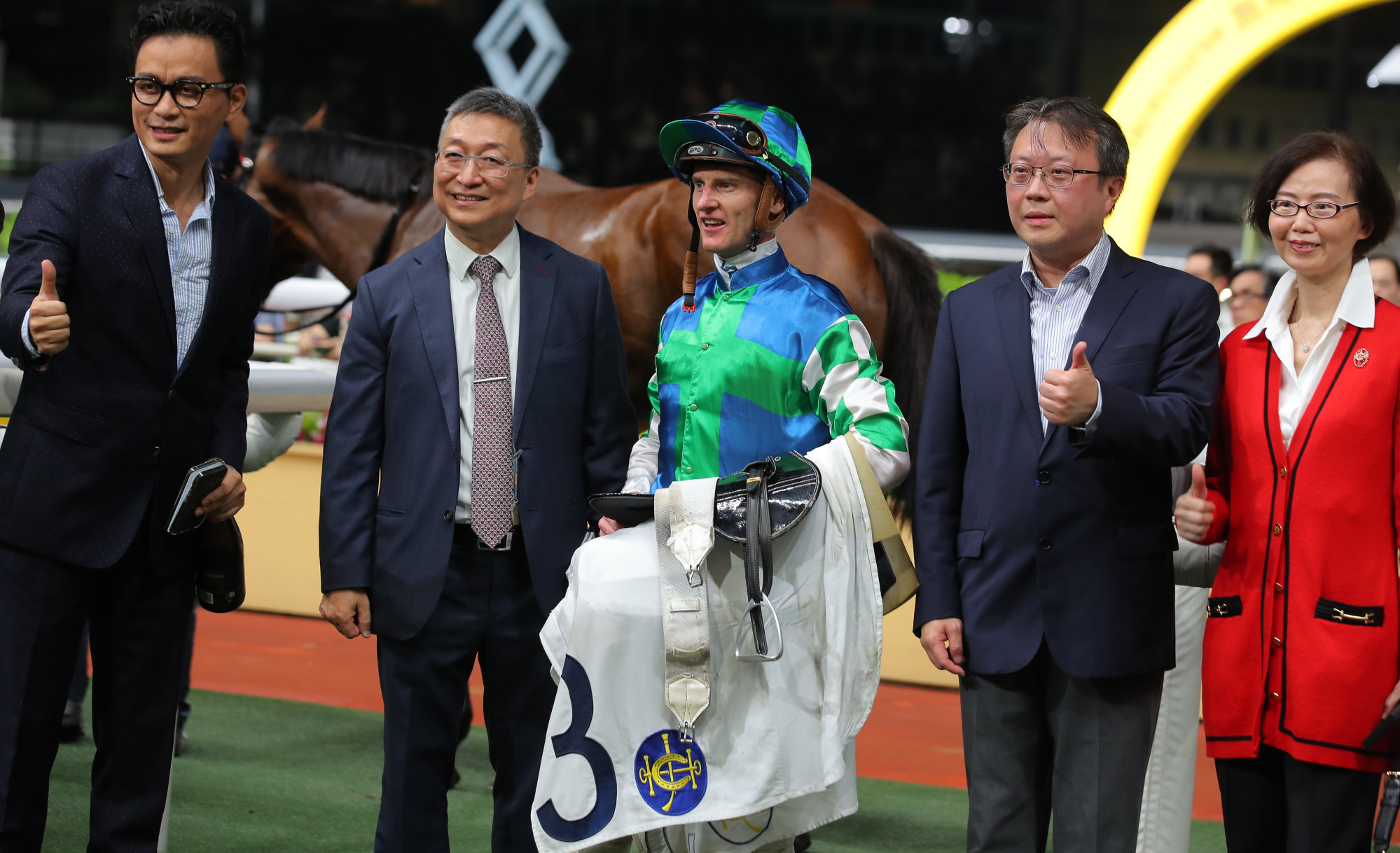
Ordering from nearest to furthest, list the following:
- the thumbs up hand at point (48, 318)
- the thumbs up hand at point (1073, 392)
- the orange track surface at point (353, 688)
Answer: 1. the thumbs up hand at point (1073, 392)
2. the thumbs up hand at point (48, 318)
3. the orange track surface at point (353, 688)

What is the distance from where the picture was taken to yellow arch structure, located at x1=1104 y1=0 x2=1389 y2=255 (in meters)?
5.55

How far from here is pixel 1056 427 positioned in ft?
7.45

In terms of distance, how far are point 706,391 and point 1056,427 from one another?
→ 1.99 feet

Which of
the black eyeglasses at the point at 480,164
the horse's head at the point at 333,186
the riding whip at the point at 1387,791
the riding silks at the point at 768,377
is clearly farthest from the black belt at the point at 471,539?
the horse's head at the point at 333,186

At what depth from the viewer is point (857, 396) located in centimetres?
240

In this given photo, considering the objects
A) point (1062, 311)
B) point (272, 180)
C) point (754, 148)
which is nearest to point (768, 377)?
point (754, 148)

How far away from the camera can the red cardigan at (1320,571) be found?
218cm

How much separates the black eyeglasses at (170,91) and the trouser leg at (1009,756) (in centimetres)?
170

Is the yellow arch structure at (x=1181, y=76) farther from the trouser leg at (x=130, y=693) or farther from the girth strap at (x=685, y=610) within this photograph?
the trouser leg at (x=130, y=693)

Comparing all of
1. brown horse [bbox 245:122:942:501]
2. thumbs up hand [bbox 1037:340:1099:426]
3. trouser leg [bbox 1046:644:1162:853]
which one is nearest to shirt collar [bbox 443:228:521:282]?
thumbs up hand [bbox 1037:340:1099:426]

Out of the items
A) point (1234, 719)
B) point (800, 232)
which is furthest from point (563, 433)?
point (800, 232)

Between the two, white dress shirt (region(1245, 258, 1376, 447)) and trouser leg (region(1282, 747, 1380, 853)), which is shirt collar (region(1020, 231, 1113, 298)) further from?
trouser leg (region(1282, 747, 1380, 853))

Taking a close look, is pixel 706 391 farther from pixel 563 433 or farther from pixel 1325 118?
pixel 1325 118

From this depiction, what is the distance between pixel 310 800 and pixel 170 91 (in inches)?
86.4
